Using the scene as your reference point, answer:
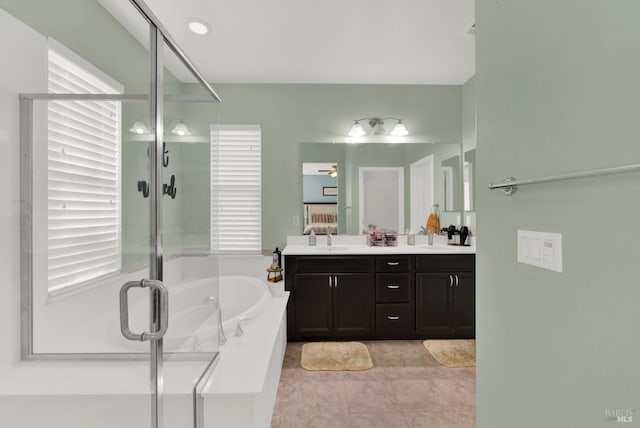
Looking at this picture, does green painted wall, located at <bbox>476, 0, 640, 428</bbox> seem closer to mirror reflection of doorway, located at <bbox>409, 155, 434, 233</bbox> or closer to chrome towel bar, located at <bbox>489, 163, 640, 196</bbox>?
chrome towel bar, located at <bbox>489, 163, 640, 196</bbox>

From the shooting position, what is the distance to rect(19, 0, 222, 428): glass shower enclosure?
3.30ft

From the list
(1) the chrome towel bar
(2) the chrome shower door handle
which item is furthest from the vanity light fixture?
(1) the chrome towel bar

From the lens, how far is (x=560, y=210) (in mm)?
862

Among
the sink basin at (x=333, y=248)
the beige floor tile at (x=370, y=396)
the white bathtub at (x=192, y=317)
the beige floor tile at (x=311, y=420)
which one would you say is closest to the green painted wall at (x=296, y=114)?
the sink basin at (x=333, y=248)

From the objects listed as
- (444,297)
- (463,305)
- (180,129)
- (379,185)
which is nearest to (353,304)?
(444,297)

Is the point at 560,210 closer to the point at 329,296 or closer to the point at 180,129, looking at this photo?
the point at 180,129

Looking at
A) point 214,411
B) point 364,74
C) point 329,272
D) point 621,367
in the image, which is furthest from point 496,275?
point 364,74

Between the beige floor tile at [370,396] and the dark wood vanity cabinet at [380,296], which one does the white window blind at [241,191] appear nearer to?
the dark wood vanity cabinet at [380,296]

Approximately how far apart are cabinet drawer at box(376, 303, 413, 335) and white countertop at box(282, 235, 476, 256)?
519 mm

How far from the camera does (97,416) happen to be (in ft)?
3.56

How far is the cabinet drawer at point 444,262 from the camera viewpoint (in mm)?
2889

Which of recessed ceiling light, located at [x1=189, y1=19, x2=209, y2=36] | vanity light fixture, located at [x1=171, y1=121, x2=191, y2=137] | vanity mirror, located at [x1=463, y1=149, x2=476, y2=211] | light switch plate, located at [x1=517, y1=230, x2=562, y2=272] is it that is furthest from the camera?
vanity mirror, located at [x1=463, y1=149, x2=476, y2=211]

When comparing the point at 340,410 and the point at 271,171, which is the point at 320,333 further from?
the point at 271,171

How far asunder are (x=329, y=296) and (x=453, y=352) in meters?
1.19
